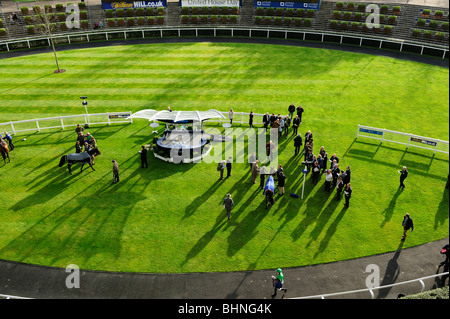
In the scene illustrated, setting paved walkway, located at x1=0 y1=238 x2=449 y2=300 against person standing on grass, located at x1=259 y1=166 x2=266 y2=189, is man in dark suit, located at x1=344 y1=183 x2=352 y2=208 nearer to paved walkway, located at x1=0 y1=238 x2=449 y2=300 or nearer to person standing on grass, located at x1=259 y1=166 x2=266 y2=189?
paved walkway, located at x1=0 y1=238 x2=449 y2=300

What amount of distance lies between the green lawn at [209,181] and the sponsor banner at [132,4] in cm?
1553

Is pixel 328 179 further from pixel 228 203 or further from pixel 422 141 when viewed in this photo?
pixel 422 141

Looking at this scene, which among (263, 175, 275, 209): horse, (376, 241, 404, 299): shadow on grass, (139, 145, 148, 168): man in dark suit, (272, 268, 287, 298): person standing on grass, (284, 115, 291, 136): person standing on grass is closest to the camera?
(272, 268, 287, 298): person standing on grass

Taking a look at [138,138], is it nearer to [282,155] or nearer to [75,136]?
[75,136]

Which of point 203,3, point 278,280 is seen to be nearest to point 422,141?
point 278,280

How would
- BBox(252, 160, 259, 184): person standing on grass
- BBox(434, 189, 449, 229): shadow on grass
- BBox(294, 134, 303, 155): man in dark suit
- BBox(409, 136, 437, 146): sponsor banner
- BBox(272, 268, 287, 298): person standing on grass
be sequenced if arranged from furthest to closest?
BBox(294, 134, 303, 155): man in dark suit < BBox(409, 136, 437, 146): sponsor banner < BBox(252, 160, 259, 184): person standing on grass < BBox(434, 189, 449, 229): shadow on grass < BBox(272, 268, 287, 298): person standing on grass

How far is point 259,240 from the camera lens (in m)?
15.6

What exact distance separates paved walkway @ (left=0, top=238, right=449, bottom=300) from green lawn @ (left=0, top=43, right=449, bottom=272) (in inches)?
19.1

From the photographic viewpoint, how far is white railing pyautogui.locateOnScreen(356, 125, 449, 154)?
21.2m

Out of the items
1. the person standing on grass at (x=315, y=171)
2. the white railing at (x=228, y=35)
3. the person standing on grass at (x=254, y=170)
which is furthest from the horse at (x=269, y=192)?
the white railing at (x=228, y=35)

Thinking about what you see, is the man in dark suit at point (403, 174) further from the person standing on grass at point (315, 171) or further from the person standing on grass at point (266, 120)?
the person standing on grass at point (266, 120)

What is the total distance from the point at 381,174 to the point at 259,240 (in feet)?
28.3

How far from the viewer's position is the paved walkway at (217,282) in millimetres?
13203

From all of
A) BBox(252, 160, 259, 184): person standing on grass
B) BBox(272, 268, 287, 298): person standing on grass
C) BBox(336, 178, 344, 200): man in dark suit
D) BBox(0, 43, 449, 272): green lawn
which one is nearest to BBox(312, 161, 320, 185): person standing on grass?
BBox(0, 43, 449, 272): green lawn
